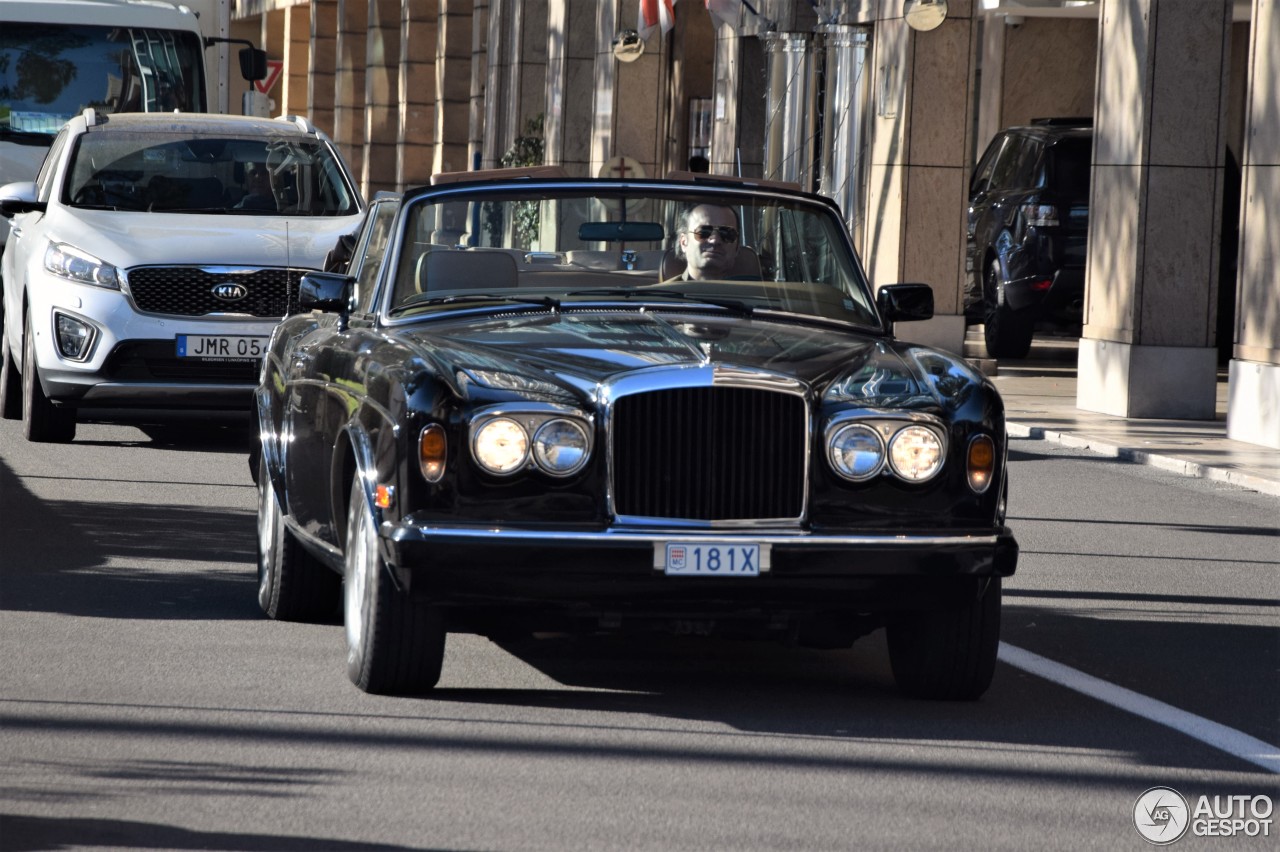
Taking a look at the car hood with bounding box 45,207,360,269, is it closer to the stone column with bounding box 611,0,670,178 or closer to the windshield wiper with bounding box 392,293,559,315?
the windshield wiper with bounding box 392,293,559,315

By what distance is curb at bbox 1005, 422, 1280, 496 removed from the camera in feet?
45.4

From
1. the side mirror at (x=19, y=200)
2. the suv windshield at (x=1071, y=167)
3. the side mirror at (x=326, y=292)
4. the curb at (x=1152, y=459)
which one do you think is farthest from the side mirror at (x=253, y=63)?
the side mirror at (x=326, y=292)

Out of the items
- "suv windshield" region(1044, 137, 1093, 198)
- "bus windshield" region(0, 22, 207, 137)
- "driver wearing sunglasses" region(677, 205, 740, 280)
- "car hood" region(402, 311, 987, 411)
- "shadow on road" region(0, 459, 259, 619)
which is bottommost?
"shadow on road" region(0, 459, 259, 619)

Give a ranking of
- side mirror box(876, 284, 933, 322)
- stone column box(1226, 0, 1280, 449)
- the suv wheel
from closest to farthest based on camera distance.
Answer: side mirror box(876, 284, 933, 322)
stone column box(1226, 0, 1280, 449)
the suv wheel

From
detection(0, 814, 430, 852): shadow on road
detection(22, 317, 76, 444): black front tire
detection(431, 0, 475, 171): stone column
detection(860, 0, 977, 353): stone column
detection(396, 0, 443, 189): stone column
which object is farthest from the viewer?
detection(396, 0, 443, 189): stone column

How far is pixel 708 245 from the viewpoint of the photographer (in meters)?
8.10

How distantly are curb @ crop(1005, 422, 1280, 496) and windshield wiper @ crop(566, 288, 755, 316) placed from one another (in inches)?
255

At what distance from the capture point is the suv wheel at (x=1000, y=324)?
2367 centimetres

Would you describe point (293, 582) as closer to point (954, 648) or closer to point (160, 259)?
point (954, 648)

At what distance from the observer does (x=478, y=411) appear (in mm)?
6582

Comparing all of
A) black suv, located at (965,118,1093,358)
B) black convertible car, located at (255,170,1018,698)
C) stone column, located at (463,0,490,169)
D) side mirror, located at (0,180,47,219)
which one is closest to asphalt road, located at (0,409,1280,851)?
black convertible car, located at (255,170,1018,698)

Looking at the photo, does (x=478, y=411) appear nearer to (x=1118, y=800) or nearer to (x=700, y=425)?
(x=700, y=425)

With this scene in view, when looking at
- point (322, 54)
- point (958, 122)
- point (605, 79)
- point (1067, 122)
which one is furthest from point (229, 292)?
point (322, 54)

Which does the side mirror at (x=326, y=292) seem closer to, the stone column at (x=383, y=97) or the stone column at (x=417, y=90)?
the stone column at (x=417, y=90)
